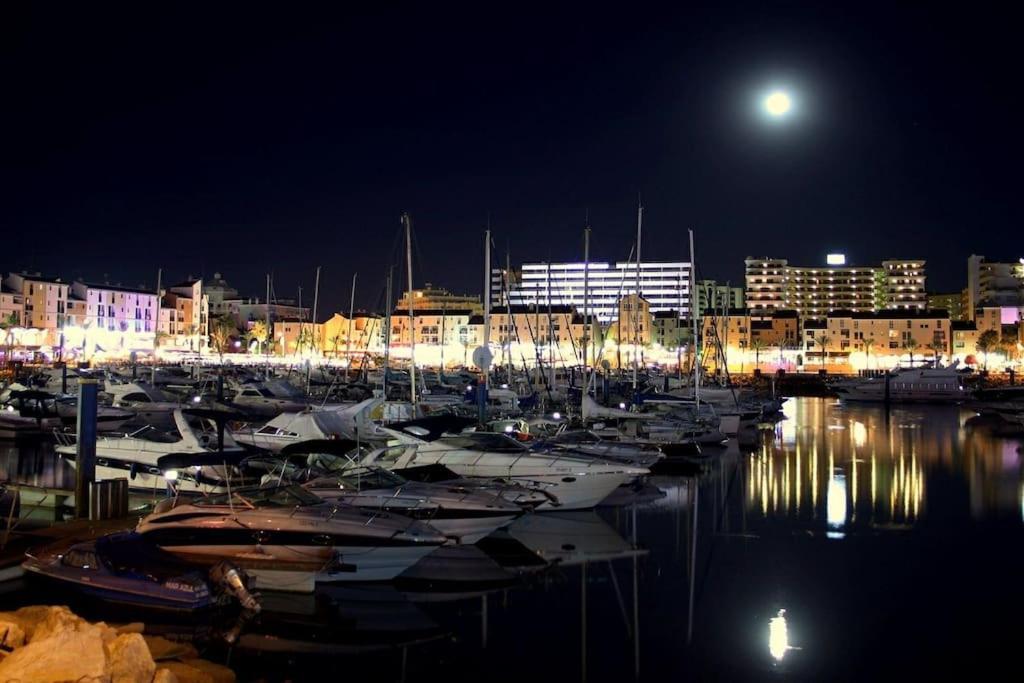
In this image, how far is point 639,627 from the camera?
54.9 feet

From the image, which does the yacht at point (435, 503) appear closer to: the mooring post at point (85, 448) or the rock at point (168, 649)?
the mooring post at point (85, 448)

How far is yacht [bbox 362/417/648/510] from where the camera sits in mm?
25375

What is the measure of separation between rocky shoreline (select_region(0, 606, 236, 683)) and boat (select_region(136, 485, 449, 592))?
12.3 feet

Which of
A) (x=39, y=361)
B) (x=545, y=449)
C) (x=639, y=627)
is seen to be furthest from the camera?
(x=39, y=361)

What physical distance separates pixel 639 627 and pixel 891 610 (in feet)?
16.7

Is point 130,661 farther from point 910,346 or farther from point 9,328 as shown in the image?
point 910,346

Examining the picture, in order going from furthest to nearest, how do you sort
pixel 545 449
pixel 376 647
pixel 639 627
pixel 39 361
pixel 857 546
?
pixel 39 361, pixel 545 449, pixel 857 546, pixel 639 627, pixel 376 647

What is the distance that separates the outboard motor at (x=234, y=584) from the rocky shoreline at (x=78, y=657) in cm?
260

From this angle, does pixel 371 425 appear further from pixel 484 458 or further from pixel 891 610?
pixel 891 610

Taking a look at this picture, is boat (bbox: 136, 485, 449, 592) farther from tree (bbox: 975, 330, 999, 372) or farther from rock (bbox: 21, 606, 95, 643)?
tree (bbox: 975, 330, 999, 372)

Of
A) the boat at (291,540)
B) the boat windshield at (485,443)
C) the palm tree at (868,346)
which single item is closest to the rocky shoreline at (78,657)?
the boat at (291,540)

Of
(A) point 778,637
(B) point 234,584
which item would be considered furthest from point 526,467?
(B) point 234,584

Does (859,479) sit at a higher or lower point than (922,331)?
lower

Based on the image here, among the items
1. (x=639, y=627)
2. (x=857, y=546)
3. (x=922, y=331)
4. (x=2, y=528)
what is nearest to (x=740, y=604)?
(x=639, y=627)
